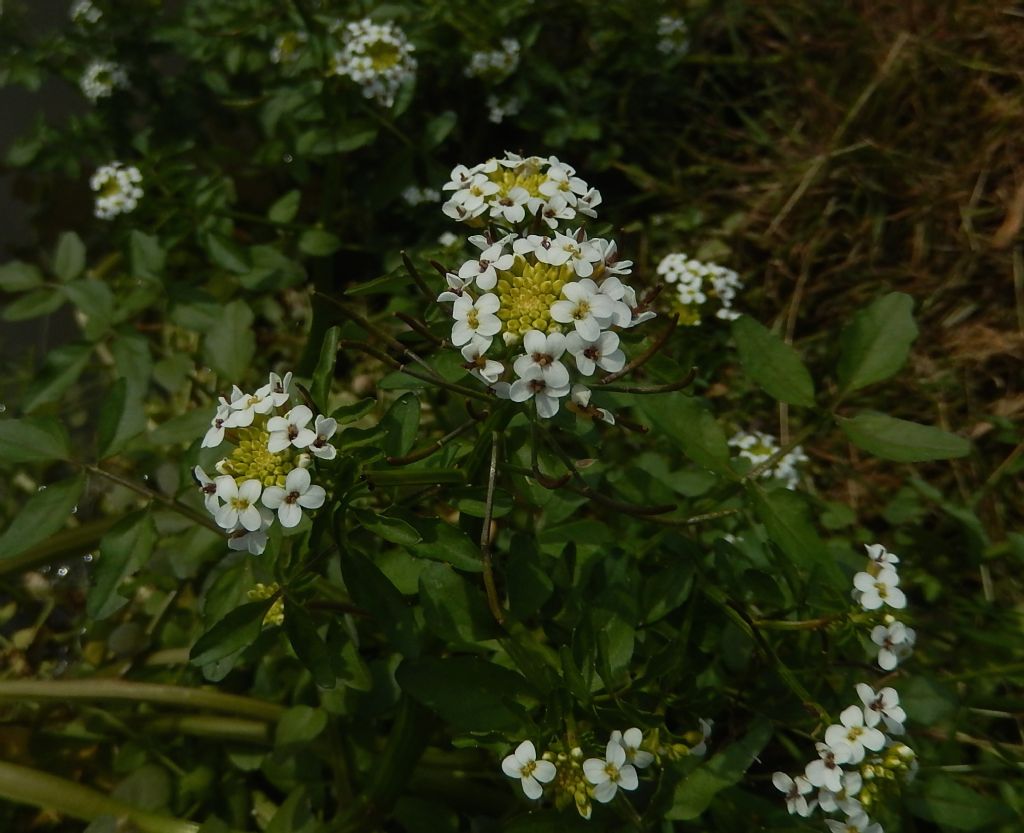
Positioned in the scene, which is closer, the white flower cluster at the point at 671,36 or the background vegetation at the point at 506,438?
the background vegetation at the point at 506,438

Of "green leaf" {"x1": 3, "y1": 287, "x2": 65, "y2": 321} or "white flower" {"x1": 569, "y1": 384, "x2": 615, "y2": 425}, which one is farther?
"green leaf" {"x1": 3, "y1": 287, "x2": 65, "y2": 321}

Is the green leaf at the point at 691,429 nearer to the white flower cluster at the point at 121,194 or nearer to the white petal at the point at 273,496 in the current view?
the white petal at the point at 273,496

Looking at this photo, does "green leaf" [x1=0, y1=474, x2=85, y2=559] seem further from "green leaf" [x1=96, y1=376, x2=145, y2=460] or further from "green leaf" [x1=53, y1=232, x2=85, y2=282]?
"green leaf" [x1=53, y1=232, x2=85, y2=282]

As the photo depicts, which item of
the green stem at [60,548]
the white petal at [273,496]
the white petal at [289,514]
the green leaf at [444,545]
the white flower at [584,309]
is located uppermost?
the white flower at [584,309]

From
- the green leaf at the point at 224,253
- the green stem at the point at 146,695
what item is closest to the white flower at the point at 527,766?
the green stem at the point at 146,695

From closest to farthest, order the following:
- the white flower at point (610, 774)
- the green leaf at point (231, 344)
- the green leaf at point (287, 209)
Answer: the white flower at point (610, 774), the green leaf at point (231, 344), the green leaf at point (287, 209)

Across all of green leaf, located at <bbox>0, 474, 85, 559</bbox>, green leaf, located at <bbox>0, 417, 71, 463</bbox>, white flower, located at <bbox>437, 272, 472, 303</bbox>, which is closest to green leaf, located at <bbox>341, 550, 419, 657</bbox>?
white flower, located at <bbox>437, 272, 472, 303</bbox>

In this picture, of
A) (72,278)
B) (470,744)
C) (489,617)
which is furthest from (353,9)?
(470,744)
